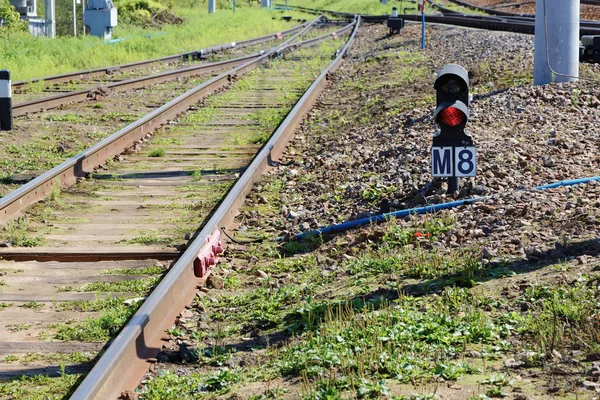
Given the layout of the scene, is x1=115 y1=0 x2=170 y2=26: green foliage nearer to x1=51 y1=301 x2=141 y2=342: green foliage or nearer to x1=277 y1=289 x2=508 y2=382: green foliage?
x1=51 y1=301 x2=141 y2=342: green foliage

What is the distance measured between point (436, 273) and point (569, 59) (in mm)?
8474

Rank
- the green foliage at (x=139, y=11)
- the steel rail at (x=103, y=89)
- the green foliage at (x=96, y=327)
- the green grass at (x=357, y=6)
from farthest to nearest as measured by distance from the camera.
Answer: the green grass at (x=357, y=6), the green foliage at (x=139, y=11), the steel rail at (x=103, y=89), the green foliage at (x=96, y=327)

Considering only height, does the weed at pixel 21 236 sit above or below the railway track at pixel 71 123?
below

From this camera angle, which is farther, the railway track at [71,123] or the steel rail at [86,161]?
the railway track at [71,123]

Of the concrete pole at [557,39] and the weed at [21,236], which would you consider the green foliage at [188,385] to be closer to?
the weed at [21,236]

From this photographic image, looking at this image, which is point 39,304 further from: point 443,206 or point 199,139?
point 199,139

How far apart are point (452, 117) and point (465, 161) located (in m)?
0.38

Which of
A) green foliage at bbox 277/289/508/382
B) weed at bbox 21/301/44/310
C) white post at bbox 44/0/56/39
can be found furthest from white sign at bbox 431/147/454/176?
white post at bbox 44/0/56/39

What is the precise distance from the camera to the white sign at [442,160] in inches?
313

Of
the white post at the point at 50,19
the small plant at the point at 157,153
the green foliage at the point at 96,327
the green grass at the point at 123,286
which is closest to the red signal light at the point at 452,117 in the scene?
the green grass at the point at 123,286

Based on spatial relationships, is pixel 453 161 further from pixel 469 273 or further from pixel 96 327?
pixel 96 327

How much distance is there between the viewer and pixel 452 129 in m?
7.88

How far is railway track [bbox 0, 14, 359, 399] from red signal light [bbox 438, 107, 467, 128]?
1990 millimetres

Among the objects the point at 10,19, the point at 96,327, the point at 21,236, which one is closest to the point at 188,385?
the point at 96,327
